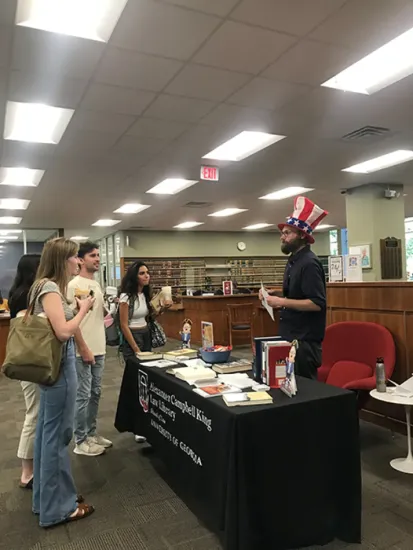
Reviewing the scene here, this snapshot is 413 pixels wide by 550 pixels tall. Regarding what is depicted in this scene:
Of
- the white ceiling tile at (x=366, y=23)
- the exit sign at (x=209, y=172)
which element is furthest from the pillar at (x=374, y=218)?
the white ceiling tile at (x=366, y=23)

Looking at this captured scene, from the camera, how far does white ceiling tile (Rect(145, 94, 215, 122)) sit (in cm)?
392

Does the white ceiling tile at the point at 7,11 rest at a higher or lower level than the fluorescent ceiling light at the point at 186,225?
higher

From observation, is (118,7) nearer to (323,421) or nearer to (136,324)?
(136,324)

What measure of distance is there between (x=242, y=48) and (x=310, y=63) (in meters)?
0.57

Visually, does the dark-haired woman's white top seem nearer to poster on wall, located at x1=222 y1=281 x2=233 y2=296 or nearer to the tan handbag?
the tan handbag

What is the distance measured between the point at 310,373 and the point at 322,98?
8.26 feet

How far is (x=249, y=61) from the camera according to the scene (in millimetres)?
3242

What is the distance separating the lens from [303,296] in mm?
2820

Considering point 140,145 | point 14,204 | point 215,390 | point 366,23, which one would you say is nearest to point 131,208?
point 14,204

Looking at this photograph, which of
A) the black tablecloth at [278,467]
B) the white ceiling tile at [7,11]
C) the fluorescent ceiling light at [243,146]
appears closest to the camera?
the black tablecloth at [278,467]

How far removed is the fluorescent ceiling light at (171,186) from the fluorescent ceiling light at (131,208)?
51.6 inches

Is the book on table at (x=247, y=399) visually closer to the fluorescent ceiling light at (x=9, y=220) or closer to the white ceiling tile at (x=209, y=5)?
the white ceiling tile at (x=209, y=5)

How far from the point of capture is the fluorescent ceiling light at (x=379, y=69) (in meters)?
3.23

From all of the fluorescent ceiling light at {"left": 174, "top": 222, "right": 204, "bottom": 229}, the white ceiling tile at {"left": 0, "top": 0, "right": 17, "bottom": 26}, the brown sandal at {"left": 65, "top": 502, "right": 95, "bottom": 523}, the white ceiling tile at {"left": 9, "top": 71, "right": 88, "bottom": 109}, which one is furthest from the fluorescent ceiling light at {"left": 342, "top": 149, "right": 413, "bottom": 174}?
the fluorescent ceiling light at {"left": 174, "top": 222, "right": 204, "bottom": 229}
